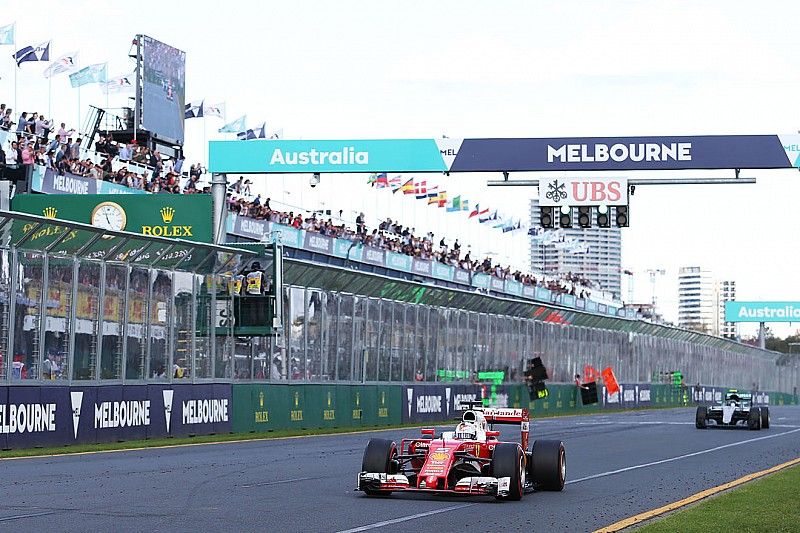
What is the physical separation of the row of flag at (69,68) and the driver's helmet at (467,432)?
28741 millimetres

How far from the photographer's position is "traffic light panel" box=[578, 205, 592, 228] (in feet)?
95.7

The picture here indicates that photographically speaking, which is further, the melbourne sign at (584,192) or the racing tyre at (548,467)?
the melbourne sign at (584,192)

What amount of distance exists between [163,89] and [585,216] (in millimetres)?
27363

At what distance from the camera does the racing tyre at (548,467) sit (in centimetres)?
1539

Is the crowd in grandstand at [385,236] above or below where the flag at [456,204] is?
below

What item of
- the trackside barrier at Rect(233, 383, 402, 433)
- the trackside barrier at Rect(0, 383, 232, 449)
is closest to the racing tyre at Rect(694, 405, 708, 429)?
the trackside barrier at Rect(233, 383, 402, 433)

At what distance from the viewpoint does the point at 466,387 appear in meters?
44.1

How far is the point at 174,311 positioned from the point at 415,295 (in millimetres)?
13428

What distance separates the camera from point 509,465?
46.2 feet

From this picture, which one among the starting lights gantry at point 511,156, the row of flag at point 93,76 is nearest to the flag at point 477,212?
the row of flag at point 93,76

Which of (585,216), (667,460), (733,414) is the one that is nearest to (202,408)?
(585,216)

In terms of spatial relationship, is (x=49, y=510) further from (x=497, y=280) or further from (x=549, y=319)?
(x=497, y=280)

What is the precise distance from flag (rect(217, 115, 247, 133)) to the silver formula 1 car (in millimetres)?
23522

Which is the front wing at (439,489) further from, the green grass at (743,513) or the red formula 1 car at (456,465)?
the green grass at (743,513)
